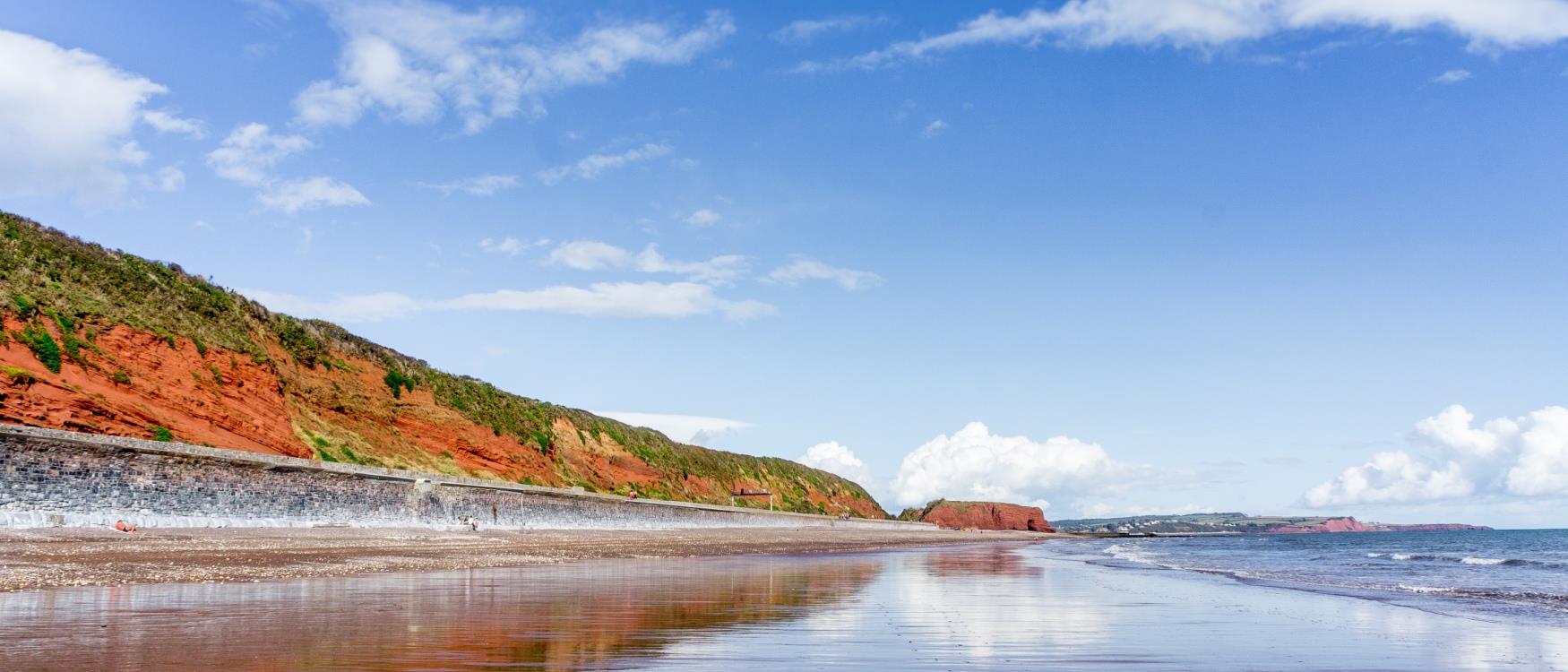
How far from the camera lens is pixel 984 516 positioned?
16012cm

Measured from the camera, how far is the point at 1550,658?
32.8ft

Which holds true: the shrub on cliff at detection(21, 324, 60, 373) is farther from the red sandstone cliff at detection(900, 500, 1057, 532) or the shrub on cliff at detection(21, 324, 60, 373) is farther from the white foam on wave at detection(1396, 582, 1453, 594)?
the red sandstone cliff at detection(900, 500, 1057, 532)

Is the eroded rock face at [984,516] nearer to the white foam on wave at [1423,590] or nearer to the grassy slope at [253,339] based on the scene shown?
the grassy slope at [253,339]

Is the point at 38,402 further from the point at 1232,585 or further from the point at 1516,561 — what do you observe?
the point at 1516,561

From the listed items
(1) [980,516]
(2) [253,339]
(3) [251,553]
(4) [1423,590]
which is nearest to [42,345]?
(2) [253,339]

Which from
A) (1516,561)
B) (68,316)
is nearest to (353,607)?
(68,316)

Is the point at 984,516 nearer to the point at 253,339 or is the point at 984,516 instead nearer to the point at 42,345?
the point at 253,339

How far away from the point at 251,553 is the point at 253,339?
2662 centimetres

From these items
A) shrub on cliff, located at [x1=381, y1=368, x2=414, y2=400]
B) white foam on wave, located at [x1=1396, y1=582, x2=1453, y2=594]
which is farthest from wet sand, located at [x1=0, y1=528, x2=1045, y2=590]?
shrub on cliff, located at [x1=381, y1=368, x2=414, y2=400]

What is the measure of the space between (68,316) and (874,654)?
35043 millimetres

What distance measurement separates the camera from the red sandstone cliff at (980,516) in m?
152

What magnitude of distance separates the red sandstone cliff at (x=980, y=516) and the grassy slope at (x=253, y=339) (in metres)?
82.7

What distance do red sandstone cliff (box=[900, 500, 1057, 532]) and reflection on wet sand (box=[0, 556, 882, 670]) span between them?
13704cm

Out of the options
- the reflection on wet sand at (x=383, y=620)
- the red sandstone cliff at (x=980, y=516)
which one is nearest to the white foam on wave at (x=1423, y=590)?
the reflection on wet sand at (x=383, y=620)
